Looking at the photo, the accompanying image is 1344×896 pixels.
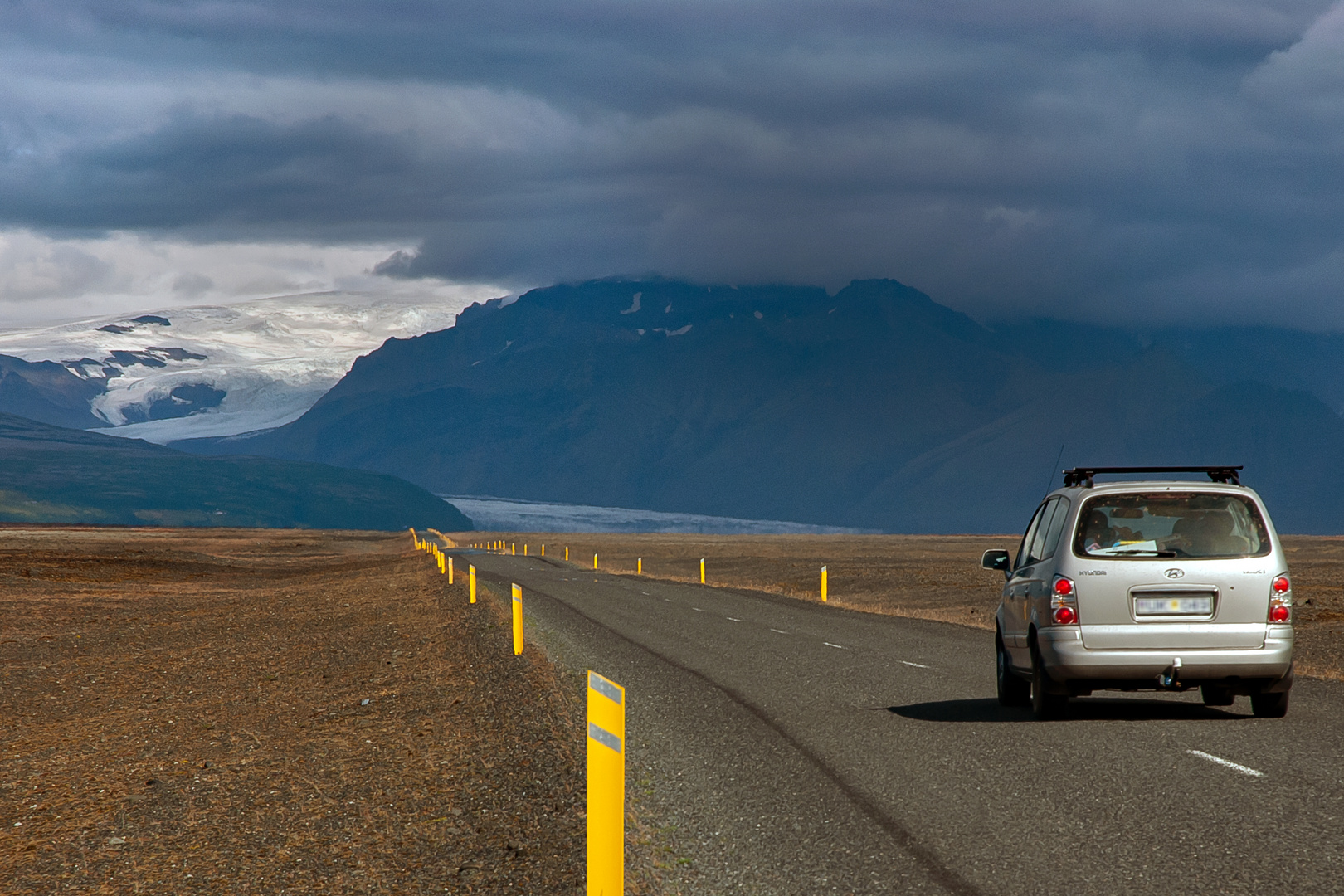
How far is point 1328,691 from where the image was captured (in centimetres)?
1504

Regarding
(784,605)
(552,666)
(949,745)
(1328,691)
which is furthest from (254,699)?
(784,605)

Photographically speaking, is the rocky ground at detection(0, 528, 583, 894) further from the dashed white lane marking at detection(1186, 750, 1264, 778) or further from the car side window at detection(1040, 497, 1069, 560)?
the dashed white lane marking at detection(1186, 750, 1264, 778)

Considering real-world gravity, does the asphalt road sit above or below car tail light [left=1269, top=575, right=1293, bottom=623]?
below

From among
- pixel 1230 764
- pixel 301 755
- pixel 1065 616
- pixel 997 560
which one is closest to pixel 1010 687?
pixel 997 560

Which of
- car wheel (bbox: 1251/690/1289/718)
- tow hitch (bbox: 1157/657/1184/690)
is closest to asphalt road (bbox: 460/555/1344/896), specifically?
car wheel (bbox: 1251/690/1289/718)

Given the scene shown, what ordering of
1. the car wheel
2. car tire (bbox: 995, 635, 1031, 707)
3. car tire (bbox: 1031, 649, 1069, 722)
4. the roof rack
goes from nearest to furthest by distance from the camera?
1. car tire (bbox: 1031, 649, 1069, 722)
2. the car wheel
3. the roof rack
4. car tire (bbox: 995, 635, 1031, 707)

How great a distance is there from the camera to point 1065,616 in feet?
37.5

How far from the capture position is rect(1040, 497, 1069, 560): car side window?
12055mm

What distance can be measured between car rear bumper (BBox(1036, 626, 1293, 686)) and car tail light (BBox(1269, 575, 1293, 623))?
0.10 meters

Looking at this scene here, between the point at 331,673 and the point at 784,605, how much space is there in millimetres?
17106

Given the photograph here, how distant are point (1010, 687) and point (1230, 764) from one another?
11.8 ft

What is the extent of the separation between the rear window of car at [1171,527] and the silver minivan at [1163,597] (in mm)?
10

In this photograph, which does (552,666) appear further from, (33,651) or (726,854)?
(33,651)

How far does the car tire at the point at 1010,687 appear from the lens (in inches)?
521
